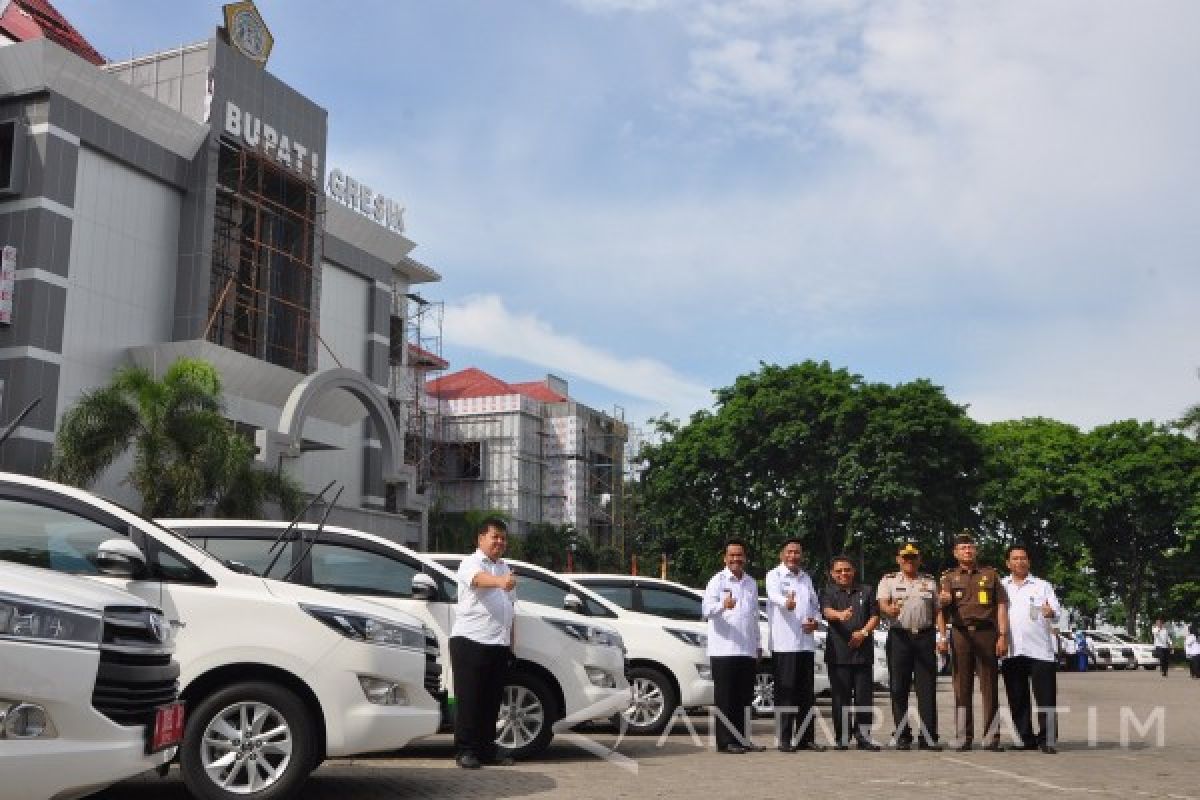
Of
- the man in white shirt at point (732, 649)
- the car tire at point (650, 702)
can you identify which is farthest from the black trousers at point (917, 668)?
the car tire at point (650, 702)

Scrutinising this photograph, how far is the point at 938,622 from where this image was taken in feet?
35.4

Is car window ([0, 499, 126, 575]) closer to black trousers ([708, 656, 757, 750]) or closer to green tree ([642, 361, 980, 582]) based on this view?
black trousers ([708, 656, 757, 750])

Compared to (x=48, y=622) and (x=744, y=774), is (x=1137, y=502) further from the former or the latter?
(x=48, y=622)

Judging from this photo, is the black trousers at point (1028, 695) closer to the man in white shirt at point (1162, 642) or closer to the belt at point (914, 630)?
the belt at point (914, 630)

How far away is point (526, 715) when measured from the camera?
954cm

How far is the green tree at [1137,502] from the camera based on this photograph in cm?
4691

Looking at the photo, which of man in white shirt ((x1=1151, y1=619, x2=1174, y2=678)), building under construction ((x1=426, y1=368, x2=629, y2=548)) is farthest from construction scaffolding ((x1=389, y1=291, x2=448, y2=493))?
man in white shirt ((x1=1151, y1=619, x2=1174, y2=678))

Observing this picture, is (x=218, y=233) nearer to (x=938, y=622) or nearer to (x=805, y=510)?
(x=805, y=510)

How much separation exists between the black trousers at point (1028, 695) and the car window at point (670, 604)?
132 inches

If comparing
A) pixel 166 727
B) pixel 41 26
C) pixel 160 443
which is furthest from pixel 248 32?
pixel 166 727

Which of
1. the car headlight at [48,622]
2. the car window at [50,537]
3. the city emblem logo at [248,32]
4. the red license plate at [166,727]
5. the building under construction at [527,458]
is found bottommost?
the red license plate at [166,727]

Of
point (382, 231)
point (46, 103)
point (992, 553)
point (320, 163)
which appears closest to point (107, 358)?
point (46, 103)

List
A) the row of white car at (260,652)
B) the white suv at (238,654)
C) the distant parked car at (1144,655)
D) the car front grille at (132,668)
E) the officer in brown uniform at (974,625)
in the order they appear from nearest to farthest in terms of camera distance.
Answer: the row of white car at (260,652)
the car front grille at (132,668)
the white suv at (238,654)
the officer in brown uniform at (974,625)
the distant parked car at (1144,655)

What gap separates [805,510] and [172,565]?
33.7 m
